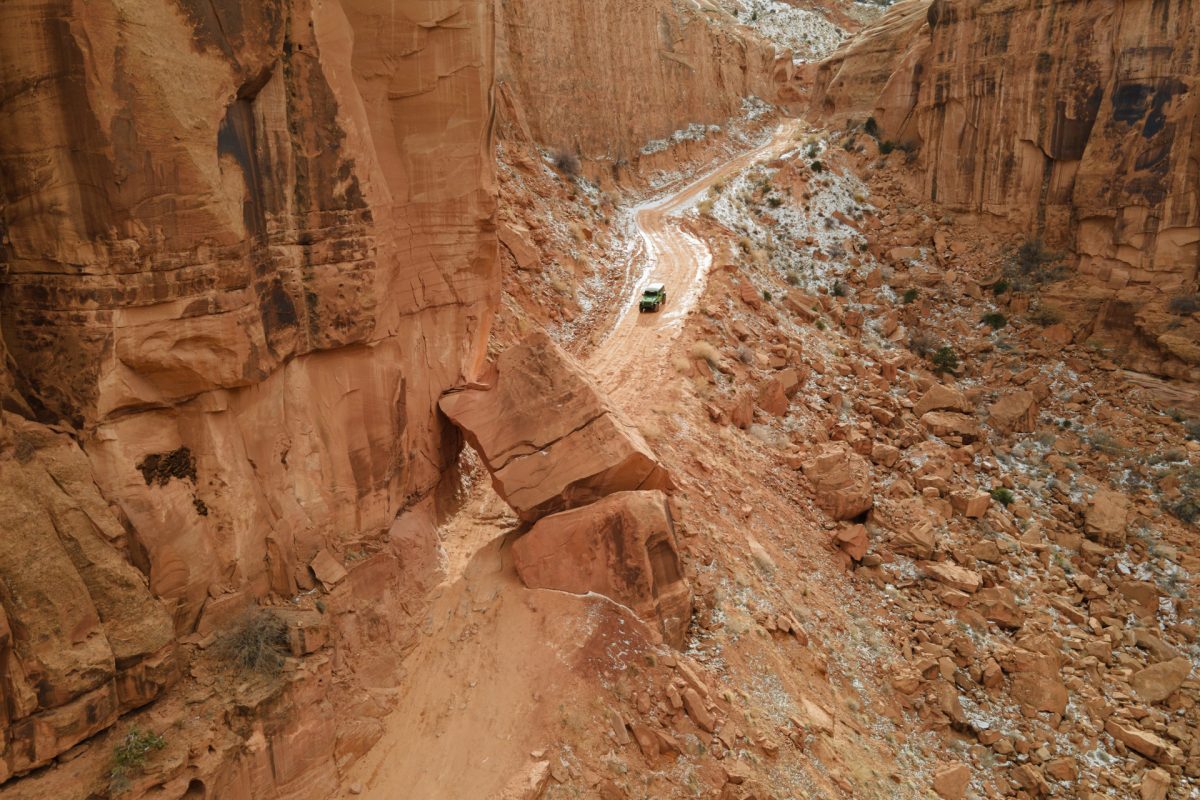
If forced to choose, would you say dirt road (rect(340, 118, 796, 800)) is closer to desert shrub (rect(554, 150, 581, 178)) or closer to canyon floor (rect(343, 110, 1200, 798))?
canyon floor (rect(343, 110, 1200, 798))

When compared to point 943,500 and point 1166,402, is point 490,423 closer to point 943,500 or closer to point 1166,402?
point 943,500

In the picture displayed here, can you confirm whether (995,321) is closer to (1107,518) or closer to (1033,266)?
(1033,266)

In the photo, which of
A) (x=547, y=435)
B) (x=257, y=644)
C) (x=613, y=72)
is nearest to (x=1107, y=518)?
(x=547, y=435)

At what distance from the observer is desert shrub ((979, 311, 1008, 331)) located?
1130 inches

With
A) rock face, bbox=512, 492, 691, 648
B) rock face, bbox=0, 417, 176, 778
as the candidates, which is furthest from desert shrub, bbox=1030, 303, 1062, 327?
rock face, bbox=0, 417, 176, 778

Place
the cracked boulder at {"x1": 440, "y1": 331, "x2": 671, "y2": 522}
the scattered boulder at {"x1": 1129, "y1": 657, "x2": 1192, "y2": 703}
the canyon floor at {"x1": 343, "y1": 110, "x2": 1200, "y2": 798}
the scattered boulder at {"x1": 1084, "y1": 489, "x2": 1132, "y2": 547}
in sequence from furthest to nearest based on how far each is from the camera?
1. the scattered boulder at {"x1": 1084, "y1": 489, "x2": 1132, "y2": 547}
2. the scattered boulder at {"x1": 1129, "y1": 657, "x2": 1192, "y2": 703}
3. the cracked boulder at {"x1": 440, "y1": 331, "x2": 671, "y2": 522}
4. the canyon floor at {"x1": 343, "y1": 110, "x2": 1200, "y2": 798}

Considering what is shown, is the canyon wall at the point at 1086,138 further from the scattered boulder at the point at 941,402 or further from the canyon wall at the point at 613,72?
the canyon wall at the point at 613,72

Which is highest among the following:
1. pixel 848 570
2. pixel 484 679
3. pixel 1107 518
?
pixel 484 679

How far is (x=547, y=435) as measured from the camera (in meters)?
12.9

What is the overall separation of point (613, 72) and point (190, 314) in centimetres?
3571

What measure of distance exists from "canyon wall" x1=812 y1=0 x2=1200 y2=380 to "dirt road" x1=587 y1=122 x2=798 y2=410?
11.1 m

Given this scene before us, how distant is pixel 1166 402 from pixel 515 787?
79.4ft

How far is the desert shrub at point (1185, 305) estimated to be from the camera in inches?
988

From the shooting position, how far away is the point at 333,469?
11070 mm
